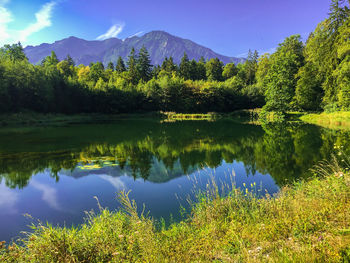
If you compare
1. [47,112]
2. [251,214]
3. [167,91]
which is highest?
[167,91]

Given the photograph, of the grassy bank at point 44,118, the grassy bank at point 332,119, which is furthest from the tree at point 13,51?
the grassy bank at point 332,119

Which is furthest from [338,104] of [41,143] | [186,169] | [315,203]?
[41,143]

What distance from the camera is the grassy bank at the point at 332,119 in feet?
91.8

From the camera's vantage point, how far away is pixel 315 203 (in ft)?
14.8

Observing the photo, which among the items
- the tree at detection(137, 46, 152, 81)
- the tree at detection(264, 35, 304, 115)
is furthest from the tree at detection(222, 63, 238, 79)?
the tree at detection(264, 35, 304, 115)

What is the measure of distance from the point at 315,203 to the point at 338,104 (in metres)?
34.8

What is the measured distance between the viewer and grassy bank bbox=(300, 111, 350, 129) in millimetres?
27978

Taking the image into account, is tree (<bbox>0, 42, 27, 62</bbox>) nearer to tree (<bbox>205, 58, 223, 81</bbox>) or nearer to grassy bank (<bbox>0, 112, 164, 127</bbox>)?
grassy bank (<bbox>0, 112, 164, 127</bbox>)

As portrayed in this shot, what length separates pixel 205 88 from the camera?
5972 cm

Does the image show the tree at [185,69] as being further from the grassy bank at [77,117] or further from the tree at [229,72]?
the grassy bank at [77,117]

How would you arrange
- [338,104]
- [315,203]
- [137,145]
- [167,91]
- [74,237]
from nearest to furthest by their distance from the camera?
[74,237]
[315,203]
[137,145]
[338,104]
[167,91]

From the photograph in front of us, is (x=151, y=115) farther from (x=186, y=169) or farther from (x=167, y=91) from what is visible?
(x=186, y=169)

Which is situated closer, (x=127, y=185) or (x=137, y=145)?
(x=127, y=185)

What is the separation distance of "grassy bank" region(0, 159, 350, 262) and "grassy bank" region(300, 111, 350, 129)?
89.8 feet
